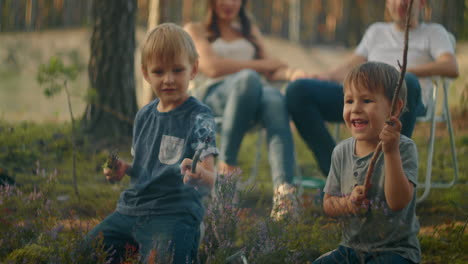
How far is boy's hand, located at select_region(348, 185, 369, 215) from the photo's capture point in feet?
6.02

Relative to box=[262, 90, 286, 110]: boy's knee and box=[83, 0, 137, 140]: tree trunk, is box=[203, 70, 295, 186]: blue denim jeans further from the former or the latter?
box=[83, 0, 137, 140]: tree trunk

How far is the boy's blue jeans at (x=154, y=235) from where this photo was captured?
2227 mm

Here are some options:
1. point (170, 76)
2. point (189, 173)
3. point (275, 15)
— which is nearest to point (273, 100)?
point (170, 76)

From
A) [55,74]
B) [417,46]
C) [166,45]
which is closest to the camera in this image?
[166,45]

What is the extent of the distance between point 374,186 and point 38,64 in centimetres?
824

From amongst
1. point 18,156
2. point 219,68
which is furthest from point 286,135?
point 18,156

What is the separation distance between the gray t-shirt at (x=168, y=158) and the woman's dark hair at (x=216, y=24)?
1.87 m

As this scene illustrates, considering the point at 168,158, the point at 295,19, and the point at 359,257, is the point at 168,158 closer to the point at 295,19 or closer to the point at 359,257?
the point at 359,257

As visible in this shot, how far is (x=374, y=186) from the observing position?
6.14 ft

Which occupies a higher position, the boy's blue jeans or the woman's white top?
the woman's white top

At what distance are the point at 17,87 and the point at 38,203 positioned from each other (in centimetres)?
742

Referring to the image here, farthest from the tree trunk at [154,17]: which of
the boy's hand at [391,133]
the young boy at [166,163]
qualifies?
the boy's hand at [391,133]

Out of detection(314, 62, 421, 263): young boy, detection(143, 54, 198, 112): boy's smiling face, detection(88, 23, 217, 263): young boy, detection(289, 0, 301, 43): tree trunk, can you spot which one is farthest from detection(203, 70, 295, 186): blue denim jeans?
detection(289, 0, 301, 43): tree trunk

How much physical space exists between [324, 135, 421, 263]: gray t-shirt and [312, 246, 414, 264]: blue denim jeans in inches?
0.8
